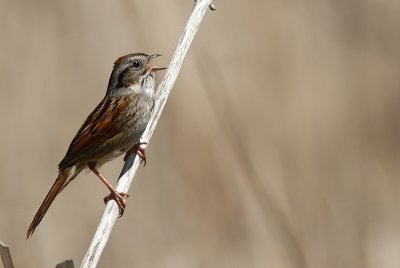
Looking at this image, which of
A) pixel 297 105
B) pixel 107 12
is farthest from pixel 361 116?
pixel 107 12

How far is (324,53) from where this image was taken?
6.40 meters

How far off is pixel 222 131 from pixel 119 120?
941 millimetres

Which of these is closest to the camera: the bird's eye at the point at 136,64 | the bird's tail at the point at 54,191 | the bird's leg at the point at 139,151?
the bird's tail at the point at 54,191

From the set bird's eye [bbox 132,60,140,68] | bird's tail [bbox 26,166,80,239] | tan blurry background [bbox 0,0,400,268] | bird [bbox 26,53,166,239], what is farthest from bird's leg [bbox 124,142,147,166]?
tan blurry background [bbox 0,0,400,268]

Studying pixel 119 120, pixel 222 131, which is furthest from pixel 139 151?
pixel 222 131

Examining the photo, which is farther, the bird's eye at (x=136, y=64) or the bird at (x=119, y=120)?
the bird's eye at (x=136, y=64)

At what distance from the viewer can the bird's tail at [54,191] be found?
4508mm

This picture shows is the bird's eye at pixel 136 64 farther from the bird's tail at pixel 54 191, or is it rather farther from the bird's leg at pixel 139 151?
the bird's tail at pixel 54 191

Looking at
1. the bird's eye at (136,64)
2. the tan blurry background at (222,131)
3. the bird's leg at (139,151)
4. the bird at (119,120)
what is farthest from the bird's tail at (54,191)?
the tan blurry background at (222,131)

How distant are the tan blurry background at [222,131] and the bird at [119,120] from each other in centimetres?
62

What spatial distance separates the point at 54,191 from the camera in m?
4.62

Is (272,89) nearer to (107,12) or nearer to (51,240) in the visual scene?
(107,12)

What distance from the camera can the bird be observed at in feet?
15.8

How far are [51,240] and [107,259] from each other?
39cm
